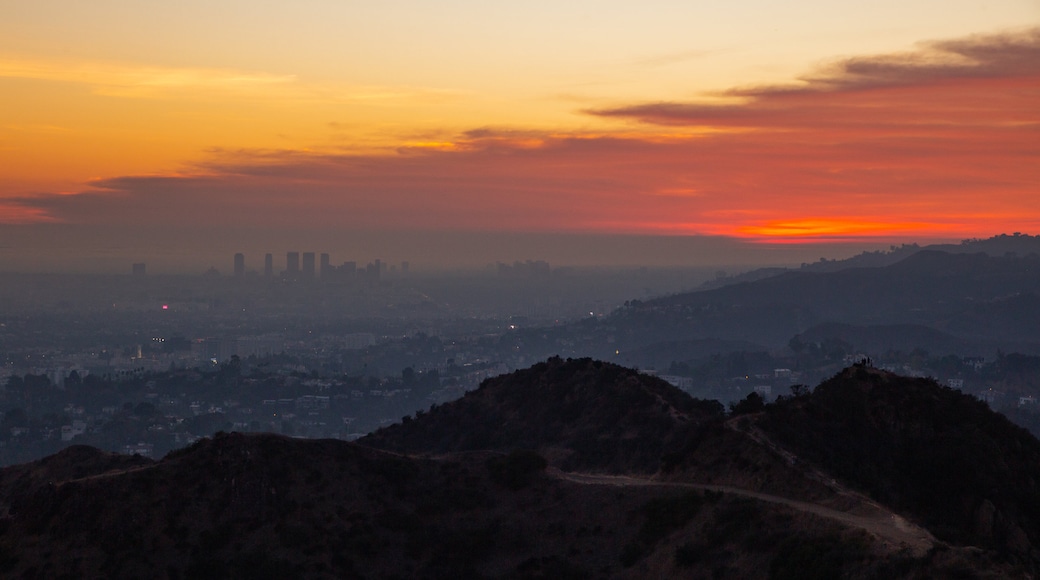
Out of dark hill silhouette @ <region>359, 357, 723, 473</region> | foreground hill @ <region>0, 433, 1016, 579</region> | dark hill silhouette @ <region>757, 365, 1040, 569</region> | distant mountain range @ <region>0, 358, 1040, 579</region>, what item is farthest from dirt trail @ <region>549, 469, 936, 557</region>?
dark hill silhouette @ <region>359, 357, 723, 473</region>

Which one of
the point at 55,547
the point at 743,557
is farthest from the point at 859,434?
the point at 55,547

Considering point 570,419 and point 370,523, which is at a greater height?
point 370,523

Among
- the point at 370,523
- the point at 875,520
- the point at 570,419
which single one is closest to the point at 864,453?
the point at 875,520

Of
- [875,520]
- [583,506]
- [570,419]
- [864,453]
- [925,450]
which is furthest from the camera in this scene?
[570,419]

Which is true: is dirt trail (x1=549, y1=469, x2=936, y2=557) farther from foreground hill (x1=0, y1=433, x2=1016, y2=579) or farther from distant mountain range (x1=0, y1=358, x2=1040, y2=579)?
foreground hill (x1=0, y1=433, x2=1016, y2=579)

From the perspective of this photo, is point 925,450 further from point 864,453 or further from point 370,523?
point 370,523

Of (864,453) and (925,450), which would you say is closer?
(864,453)
